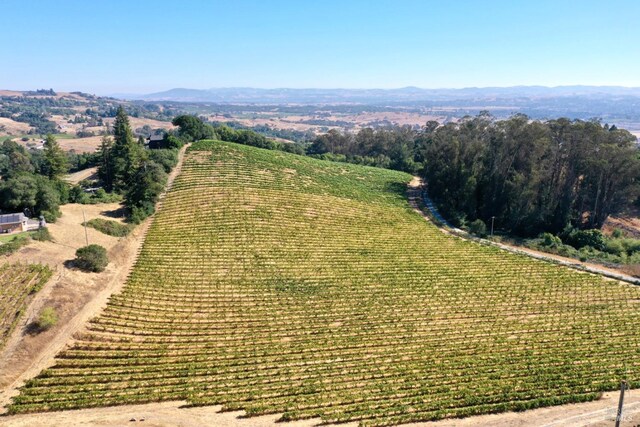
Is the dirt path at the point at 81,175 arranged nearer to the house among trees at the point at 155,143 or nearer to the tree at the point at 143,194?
the house among trees at the point at 155,143

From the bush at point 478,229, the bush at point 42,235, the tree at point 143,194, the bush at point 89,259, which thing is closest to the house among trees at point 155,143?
the tree at point 143,194

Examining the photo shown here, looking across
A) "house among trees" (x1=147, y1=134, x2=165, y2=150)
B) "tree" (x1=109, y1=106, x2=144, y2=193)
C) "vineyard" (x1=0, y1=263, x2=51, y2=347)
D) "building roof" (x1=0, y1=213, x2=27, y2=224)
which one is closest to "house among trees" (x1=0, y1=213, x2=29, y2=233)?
"building roof" (x1=0, y1=213, x2=27, y2=224)

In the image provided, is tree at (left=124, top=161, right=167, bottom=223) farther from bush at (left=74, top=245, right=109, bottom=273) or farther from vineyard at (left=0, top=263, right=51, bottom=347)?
vineyard at (left=0, top=263, right=51, bottom=347)

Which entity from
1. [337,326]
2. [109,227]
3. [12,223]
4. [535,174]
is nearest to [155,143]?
[109,227]

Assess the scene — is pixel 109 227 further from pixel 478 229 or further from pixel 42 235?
pixel 478 229

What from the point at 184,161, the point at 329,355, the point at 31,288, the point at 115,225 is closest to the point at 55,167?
the point at 184,161
